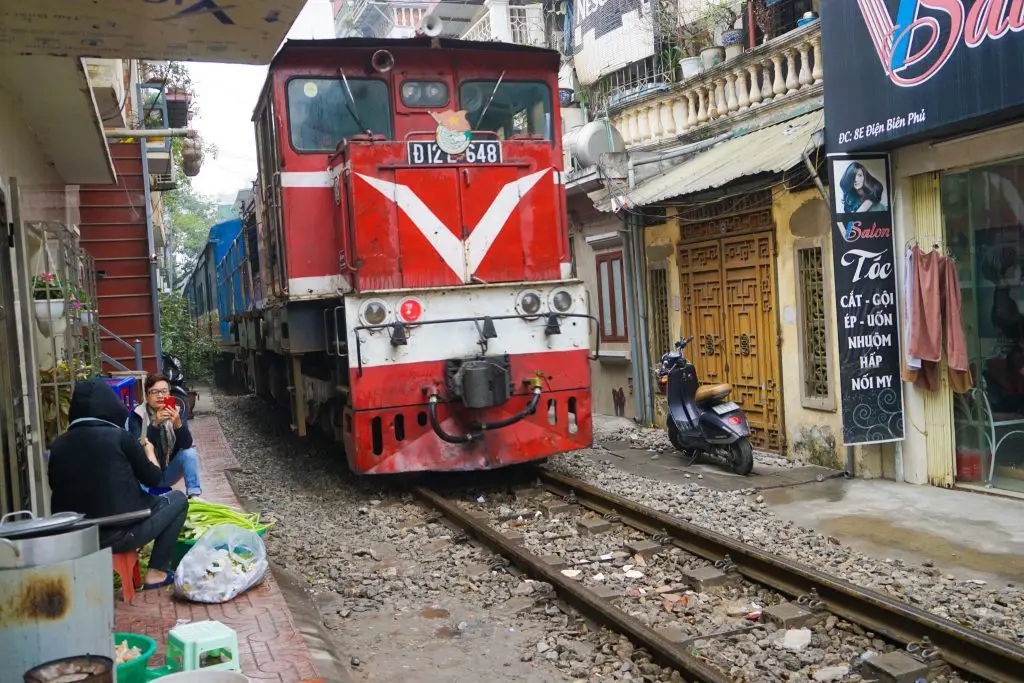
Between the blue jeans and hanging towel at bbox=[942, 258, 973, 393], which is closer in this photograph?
the blue jeans

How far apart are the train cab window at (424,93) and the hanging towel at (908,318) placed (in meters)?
4.18

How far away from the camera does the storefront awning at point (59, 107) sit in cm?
558

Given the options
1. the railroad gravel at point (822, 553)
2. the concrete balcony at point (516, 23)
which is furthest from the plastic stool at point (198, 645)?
the concrete balcony at point (516, 23)

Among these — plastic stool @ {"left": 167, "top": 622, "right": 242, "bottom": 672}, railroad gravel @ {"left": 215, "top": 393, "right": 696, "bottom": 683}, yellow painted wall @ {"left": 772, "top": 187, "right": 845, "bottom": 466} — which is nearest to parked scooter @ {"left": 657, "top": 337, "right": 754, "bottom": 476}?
yellow painted wall @ {"left": 772, "top": 187, "right": 845, "bottom": 466}

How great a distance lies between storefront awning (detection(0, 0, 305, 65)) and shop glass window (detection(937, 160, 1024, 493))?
221 inches

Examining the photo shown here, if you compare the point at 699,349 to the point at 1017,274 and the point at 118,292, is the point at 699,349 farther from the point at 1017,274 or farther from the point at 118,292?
the point at 118,292

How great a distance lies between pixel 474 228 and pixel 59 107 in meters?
3.26

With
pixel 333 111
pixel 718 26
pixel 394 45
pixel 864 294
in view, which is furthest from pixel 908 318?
pixel 718 26

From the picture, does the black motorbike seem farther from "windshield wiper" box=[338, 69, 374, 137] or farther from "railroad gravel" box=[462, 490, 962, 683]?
"railroad gravel" box=[462, 490, 962, 683]

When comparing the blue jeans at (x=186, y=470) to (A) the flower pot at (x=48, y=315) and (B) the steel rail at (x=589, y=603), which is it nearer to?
(A) the flower pot at (x=48, y=315)

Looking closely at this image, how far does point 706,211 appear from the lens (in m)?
9.94

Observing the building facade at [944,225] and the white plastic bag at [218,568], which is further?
the building facade at [944,225]

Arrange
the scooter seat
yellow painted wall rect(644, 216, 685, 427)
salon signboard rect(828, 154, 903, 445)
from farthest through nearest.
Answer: yellow painted wall rect(644, 216, 685, 427) → the scooter seat → salon signboard rect(828, 154, 903, 445)

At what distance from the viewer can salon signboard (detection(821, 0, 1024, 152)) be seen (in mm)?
6195
